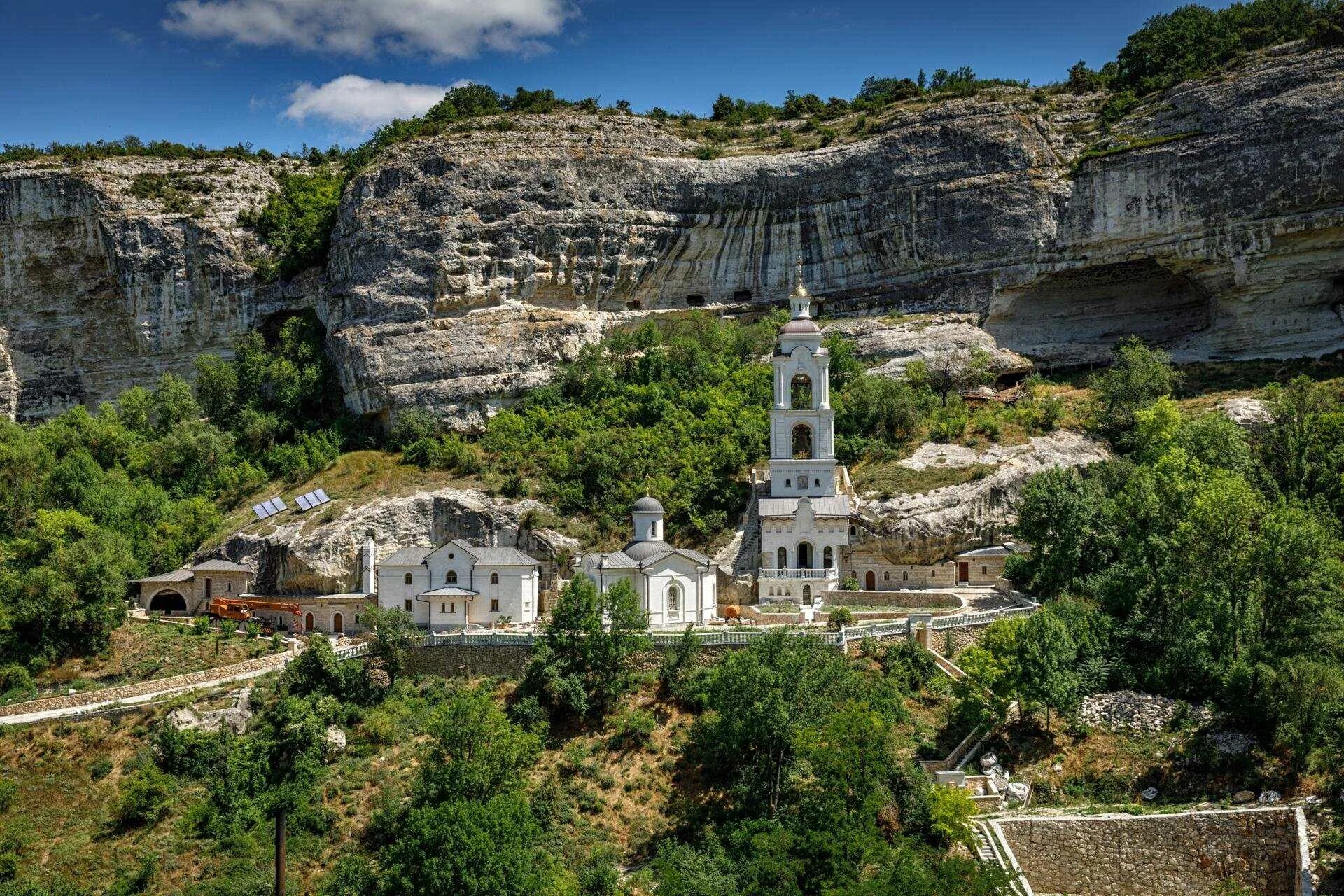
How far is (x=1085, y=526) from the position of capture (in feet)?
142

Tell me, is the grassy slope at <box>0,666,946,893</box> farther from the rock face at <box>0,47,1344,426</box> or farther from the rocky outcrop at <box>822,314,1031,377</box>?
the rocky outcrop at <box>822,314,1031,377</box>

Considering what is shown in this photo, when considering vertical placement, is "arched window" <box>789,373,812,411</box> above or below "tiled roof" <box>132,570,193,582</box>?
above

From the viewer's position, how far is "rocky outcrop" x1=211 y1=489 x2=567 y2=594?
49656mm

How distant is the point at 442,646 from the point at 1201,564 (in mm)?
22610

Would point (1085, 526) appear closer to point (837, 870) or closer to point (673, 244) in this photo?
point (837, 870)

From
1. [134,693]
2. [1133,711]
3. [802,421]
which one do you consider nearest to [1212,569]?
[1133,711]

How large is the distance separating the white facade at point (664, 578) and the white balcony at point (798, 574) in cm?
210

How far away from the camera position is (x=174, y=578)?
4984 cm

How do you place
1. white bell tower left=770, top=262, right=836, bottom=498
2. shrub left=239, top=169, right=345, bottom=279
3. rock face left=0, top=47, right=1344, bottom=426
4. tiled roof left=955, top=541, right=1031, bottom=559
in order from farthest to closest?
shrub left=239, top=169, right=345, bottom=279 < rock face left=0, top=47, right=1344, bottom=426 < white bell tower left=770, top=262, right=836, bottom=498 < tiled roof left=955, top=541, right=1031, bottom=559

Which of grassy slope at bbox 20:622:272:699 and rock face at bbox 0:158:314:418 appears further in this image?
rock face at bbox 0:158:314:418

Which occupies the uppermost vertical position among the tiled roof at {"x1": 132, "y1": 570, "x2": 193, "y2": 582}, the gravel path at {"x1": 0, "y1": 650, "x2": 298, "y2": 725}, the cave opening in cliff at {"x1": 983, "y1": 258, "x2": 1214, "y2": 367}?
the cave opening in cliff at {"x1": 983, "y1": 258, "x2": 1214, "y2": 367}

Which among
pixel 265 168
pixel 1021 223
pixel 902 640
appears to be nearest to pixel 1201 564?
pixel 902 640

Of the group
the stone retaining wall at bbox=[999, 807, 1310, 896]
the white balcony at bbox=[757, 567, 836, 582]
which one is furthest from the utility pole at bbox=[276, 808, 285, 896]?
the white balcony at bbox=[757, 567, 836, 582]

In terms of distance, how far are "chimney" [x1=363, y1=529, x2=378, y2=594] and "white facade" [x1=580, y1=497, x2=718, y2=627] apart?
339 inches
